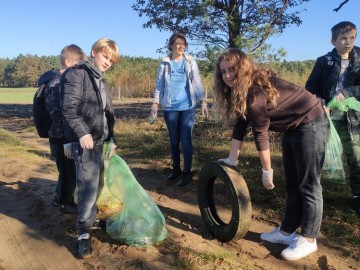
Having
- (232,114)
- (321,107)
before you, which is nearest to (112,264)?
(232,114)

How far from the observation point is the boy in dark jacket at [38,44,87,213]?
13.0ft

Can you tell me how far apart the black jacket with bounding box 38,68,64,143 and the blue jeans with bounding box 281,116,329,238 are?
7.80 ft

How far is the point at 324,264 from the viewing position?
3123mm

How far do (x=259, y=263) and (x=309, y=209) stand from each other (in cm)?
63

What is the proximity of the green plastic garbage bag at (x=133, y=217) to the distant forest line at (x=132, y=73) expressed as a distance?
4.79 ft

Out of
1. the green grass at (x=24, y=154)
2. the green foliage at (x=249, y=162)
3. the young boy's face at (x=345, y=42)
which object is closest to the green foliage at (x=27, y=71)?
the green grass at (x=24, y=154)

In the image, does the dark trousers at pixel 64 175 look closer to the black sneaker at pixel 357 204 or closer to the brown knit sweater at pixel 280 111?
the brown knit sweater at pixel 280 111

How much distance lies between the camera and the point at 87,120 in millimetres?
3236

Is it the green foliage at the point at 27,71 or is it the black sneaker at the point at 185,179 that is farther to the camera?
the green foliage at the point at 27,71

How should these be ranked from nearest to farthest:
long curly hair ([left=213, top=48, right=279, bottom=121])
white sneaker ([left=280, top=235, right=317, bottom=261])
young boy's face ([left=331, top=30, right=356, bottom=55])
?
long curly hair ([left=213, top=48, right=279, bottom=121]) → white sneaker ([left=280, top=235, right=317, bottom=261]) → young boy's face ([left=331, top=30, right=356, bottom=55])

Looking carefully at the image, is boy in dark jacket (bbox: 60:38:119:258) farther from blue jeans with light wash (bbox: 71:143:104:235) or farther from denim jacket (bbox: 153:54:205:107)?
denim jacket (bbox: 153:54:205:107)

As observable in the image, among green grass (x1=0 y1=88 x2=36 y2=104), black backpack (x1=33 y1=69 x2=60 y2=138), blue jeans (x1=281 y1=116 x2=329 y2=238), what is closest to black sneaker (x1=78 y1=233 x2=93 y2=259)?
black backpack (x1=33 y1=69 x2=60 y2=138)

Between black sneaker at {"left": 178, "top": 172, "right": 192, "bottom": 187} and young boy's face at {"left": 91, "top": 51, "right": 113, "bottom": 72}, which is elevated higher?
young boy's face at {"left": 91, "top": 51, "right": 113, "bottom": 72}

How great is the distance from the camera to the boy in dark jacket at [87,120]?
121 inches
